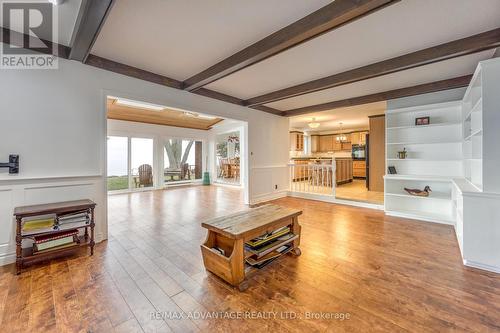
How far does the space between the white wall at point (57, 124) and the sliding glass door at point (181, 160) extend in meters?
4.94

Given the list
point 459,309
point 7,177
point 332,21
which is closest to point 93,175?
point 7,177

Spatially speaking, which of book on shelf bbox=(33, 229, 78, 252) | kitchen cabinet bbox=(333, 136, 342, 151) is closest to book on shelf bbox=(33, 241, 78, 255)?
book on shelf bbox=(33, 229, 78, 252)

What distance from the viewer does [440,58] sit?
2.68 meters

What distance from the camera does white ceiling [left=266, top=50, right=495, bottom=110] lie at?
3.10 meters

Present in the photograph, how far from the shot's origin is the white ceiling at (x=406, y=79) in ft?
10.2

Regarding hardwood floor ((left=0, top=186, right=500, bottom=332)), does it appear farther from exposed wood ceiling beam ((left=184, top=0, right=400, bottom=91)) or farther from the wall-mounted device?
exposed wood ceiling beam ((left=184, top=0, right=400, bottom=91))

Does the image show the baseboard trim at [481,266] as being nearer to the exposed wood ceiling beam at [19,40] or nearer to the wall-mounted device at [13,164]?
the wall-mounted device at [13,164]

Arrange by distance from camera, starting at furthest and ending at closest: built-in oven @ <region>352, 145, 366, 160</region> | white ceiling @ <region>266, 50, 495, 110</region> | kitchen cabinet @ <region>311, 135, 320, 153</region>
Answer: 1. kitchen cabinet @ <region>311, 135, 320, 153</region>
2. built-in oven @ <region>352, 145, 366, 160</region>
3. white ceiling @ <region>266, 50, 495, 110</region>

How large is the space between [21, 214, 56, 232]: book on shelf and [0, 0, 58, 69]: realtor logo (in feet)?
5.89

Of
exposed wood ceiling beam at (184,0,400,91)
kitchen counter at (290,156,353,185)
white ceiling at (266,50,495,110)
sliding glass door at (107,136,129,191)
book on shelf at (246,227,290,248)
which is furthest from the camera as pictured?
kitchen counter at (290,156,353,185)

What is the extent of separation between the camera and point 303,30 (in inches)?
83.5

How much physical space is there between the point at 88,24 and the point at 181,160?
Answer: 6858mm

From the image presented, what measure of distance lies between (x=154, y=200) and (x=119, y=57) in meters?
3.93

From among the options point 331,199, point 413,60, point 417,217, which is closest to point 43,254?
point 413,60
